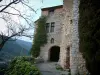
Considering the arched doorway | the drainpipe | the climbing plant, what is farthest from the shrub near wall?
the arched doorway

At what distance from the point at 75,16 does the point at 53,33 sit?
10.6 meters

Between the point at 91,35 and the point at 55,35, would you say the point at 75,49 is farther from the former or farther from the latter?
the point at 55,35

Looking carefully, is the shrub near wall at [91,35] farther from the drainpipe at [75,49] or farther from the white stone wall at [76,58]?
the drainpipe at [75,49]

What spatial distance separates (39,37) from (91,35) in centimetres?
1411

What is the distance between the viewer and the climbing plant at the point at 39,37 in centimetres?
2208

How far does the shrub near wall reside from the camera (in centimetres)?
827

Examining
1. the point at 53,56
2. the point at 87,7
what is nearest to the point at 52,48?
the point at 53,56

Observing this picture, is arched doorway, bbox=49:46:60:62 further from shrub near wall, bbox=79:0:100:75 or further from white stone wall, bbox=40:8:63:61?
shrub near wall, bbox=79:0:100:75

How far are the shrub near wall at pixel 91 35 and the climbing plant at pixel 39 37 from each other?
13.0 meters

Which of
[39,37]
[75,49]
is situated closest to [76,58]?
[75,49]

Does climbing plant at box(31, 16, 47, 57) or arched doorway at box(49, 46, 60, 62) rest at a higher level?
climbing plant at box(31, 16, 47, 57)

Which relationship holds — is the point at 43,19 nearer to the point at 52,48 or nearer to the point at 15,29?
the point at 52,48

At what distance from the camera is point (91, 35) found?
8516mm

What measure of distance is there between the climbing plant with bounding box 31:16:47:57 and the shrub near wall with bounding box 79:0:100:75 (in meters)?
13.0
